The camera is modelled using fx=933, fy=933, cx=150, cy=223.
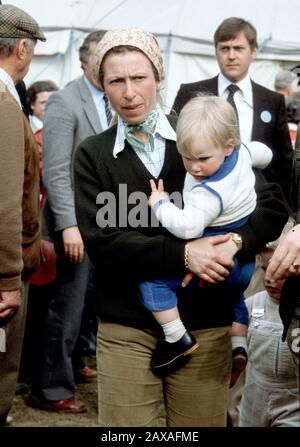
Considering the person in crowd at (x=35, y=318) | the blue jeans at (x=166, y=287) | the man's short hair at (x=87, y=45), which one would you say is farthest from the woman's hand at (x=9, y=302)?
the man's short hair at (x=87, y=45)

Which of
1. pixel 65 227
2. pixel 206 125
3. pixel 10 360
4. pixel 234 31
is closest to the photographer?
pixel 206 125

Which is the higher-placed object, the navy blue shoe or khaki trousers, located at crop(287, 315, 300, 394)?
khaki trousers, located at crop(287, 315, 300, 394)

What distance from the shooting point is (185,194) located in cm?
323

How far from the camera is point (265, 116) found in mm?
5484

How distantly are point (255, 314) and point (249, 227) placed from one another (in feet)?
1.96

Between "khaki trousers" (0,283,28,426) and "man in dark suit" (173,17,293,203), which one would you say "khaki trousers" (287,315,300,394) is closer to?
"khaki trousers" (0,283,28,426)

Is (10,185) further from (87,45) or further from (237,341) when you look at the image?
(87,45)

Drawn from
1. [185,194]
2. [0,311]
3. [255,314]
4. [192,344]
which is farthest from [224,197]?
[0,311]

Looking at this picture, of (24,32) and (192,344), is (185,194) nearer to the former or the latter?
(192,344)

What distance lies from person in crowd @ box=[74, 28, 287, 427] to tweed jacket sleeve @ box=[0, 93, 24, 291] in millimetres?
461

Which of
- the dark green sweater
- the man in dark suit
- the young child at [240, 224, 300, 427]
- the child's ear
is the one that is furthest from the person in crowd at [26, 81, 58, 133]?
the child's ear

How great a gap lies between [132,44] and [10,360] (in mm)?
1558

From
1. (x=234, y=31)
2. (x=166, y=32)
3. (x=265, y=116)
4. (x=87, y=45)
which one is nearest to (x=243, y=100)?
(x=265, y=116)

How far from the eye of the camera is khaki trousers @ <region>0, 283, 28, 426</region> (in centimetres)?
404
